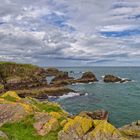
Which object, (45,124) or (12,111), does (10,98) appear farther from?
(45,124)

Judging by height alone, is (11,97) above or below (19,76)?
above

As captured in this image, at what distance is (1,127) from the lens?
31.1 metres

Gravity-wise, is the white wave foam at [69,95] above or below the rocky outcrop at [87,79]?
below

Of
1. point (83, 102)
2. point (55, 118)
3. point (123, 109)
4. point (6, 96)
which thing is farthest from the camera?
point (83, 102)

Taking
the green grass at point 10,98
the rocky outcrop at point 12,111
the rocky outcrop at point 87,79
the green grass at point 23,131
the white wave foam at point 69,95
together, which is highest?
the green grass at point 10,98

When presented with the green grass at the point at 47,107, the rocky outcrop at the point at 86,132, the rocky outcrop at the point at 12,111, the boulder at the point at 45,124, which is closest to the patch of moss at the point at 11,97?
the green grass at the point at 47,107

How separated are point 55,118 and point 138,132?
1132 cm

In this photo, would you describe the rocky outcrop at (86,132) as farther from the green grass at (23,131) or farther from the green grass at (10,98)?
the green grass at (10,98)

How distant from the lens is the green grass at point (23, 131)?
2922cm

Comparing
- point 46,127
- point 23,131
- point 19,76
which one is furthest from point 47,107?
point 19,76

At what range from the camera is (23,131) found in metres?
30.2

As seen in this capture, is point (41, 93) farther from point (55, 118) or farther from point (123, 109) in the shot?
point (55, 118)

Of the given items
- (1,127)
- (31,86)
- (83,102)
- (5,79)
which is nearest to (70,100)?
(83,102)

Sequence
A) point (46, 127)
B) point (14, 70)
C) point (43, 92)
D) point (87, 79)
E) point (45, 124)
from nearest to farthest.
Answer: point (46, 127)
point (45, 124)
point (43, 92)
point (14, 70)
point (87, 79)
